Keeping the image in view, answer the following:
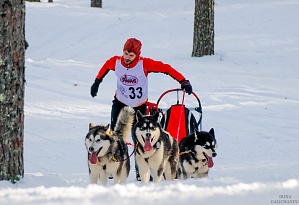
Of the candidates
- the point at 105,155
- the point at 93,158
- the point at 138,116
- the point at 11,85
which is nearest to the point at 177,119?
the point at 138,116

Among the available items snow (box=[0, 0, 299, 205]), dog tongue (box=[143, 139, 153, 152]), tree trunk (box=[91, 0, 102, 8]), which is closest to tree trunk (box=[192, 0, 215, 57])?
snow (box=[0, 0, 299, 205])

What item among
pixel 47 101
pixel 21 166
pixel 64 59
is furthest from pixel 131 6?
pixel 21 166

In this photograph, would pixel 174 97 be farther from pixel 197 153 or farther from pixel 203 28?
pixel 197 153

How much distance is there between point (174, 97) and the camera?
12.2 metres

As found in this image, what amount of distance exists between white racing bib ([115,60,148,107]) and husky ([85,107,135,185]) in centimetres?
69

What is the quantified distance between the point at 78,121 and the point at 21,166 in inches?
189

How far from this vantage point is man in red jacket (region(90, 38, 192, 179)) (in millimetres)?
7624

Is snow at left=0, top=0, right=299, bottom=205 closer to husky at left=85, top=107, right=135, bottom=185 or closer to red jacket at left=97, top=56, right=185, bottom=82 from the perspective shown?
husky at left=85, top=107, right=135, bottom=185

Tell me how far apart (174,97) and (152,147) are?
5281mm

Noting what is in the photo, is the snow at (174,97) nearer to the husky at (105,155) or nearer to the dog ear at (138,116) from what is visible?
the husky at (105,155)

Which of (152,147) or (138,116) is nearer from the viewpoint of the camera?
(152,147)

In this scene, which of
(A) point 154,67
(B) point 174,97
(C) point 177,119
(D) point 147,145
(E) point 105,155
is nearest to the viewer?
(E) point 105,155

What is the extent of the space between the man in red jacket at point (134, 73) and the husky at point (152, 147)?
0.66 m

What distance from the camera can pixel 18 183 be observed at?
227 inches
